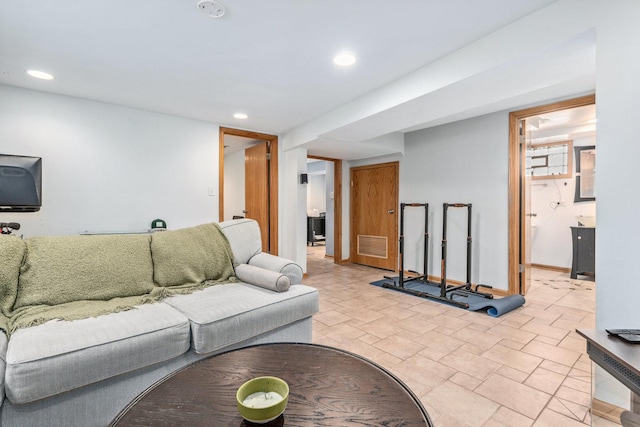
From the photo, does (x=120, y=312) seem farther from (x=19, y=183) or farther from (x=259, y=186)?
(x=259, y=186)

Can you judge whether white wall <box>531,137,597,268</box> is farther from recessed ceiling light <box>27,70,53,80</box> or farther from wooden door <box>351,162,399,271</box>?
recessed ceiling light <box>27,70,53,80</box>

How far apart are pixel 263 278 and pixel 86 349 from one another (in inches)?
42.4

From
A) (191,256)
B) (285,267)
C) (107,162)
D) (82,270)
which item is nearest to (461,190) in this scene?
(285,267)

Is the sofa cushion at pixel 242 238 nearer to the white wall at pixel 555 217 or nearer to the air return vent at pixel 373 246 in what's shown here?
the air return vent at pixel 373 246

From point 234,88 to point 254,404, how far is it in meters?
2.76

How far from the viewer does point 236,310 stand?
1.79 m

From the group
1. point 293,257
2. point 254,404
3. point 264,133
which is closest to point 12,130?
point 264,133

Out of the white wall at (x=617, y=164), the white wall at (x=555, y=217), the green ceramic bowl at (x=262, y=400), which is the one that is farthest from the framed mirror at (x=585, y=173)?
the green ceramic bowl at (x=262, y=400)

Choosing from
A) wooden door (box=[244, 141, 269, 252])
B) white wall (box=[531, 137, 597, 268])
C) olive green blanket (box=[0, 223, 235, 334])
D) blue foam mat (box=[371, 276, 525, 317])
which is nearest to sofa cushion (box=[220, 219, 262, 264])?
olive green blanket (box=[0, 223, 235, 334])

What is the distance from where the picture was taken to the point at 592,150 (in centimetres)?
480

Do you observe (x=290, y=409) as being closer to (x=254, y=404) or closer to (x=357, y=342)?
(x=254, y=404)

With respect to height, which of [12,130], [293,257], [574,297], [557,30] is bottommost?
[574,297]

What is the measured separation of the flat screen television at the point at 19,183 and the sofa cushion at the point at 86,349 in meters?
1.49

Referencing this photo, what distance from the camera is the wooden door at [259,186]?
4.76 metres
